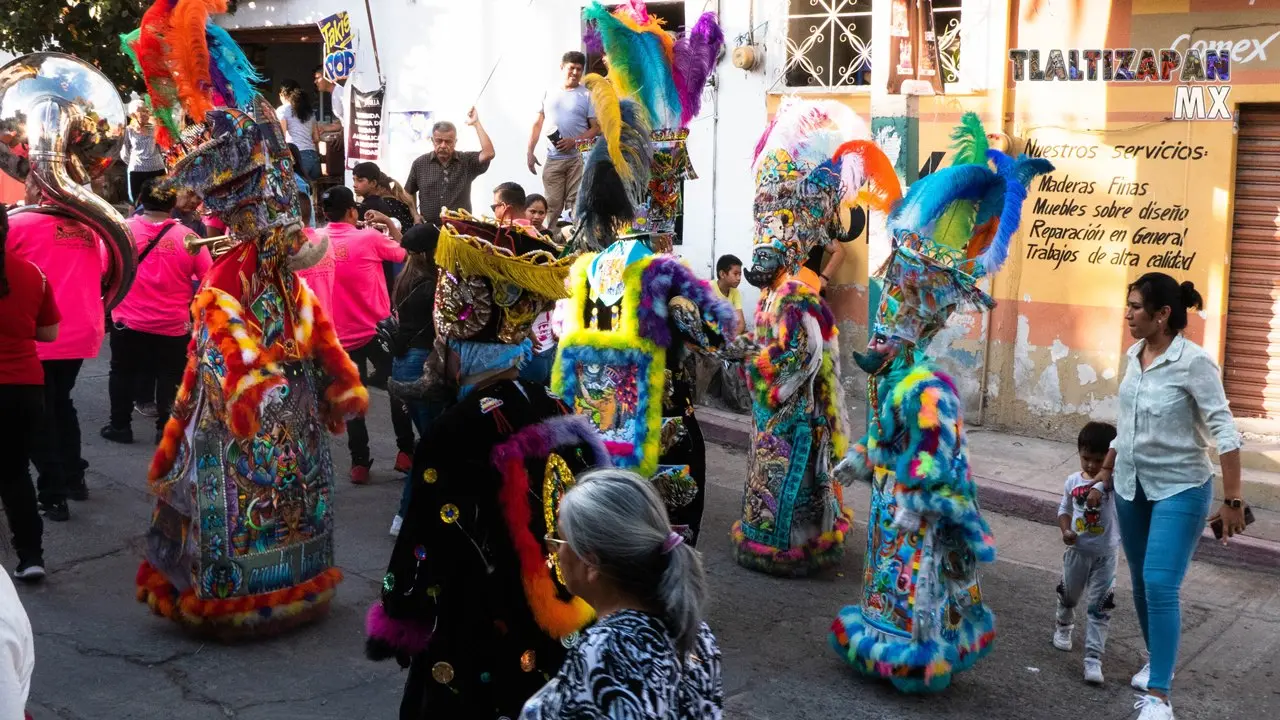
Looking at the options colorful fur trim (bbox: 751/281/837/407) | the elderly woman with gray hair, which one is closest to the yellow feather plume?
colorful fur trim (bbox: 751/281/837/407)

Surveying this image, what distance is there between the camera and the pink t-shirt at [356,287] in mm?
8297

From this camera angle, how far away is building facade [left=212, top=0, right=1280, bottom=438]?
854 cm

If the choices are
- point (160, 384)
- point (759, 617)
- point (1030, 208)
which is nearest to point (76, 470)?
point (160, 384)

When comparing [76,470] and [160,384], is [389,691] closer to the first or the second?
[76,470]

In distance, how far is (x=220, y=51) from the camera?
5.77 metres

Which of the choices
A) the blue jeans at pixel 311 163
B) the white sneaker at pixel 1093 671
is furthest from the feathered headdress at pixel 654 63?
the blue jeans at pixel 311 163

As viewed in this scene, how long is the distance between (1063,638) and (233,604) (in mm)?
3804

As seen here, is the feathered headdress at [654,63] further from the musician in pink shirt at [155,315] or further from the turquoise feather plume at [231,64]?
the musician in pink shirt at [155,315]

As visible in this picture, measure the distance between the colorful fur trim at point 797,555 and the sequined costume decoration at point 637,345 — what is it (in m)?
0.76

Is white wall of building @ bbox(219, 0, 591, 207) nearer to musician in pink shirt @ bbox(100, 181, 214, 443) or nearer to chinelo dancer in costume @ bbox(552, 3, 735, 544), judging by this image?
musician in pink shirt @ bbox(100, 181, 214, 443)

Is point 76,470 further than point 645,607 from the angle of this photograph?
Yes

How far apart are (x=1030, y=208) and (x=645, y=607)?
24.9 feet

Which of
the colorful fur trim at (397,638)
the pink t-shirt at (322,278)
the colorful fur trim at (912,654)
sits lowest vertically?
the colorful fur trim at (912,654)

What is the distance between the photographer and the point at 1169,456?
202 inches
